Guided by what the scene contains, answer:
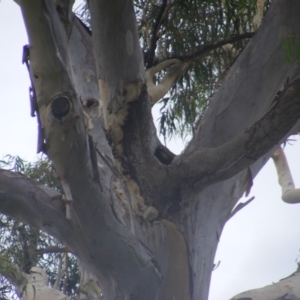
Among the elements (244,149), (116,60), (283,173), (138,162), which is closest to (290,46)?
(244,149)

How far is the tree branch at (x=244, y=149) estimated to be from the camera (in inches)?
71.4

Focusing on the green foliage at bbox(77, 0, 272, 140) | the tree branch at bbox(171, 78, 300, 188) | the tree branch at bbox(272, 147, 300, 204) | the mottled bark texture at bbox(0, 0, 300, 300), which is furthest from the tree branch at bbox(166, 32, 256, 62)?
the tree branch at bbox(272, 147, 300, 204)

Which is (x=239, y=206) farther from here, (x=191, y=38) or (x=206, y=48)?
(x=191, y=38)

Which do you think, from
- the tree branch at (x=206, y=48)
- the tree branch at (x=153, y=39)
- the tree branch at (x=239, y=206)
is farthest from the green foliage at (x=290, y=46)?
the tree branch at (x=153, y=39)

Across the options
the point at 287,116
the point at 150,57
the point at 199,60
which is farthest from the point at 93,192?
the point at 199,60

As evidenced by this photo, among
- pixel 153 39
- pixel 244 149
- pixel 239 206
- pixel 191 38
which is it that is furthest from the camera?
pixel 191 38

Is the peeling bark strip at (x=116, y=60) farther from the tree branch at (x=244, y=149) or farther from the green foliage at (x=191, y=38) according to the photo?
the green foliage at (x=191, y=38)

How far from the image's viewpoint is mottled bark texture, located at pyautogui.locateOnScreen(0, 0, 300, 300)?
184cm

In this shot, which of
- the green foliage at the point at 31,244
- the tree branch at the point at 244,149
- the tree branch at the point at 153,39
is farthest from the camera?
the green foliage at the point at 31,244

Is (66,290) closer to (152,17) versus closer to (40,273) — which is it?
(40,273)

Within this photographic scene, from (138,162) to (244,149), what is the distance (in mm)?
583

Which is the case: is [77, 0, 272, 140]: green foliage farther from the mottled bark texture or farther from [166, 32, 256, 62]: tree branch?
the mottled bark texture

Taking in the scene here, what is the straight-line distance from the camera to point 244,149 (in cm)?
199

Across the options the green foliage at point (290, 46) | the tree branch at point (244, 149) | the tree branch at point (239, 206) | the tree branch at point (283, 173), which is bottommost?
the tree branch at point (244, 149)
